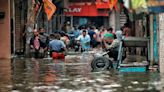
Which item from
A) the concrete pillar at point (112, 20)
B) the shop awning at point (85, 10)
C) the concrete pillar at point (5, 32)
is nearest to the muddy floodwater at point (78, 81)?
the concrete pillar at point (5, 32)

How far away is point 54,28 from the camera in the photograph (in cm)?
4909

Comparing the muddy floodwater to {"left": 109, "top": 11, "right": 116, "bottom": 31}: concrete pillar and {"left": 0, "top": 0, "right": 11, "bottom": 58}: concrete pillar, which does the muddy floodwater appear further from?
{"left": 109, "top": 11, "right": 116, "bottom": 31}: concrete pillar

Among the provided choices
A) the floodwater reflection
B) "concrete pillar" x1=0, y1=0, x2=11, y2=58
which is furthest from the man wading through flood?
the floodwater reflection

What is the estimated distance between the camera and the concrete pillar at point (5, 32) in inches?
1041

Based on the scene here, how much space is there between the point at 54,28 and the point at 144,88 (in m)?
36.3

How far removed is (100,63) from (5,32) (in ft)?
28.0

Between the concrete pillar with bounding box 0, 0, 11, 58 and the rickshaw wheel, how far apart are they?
8.19 m

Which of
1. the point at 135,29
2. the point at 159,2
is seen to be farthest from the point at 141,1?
the point at 135,29

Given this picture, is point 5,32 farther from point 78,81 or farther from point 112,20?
point 112,20

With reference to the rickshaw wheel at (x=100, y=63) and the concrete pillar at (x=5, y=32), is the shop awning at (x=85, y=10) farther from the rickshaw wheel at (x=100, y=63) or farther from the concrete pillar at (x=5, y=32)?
the rickshaw wheel at (x=100, y=63)

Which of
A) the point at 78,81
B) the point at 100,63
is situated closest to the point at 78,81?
the point at 78,81

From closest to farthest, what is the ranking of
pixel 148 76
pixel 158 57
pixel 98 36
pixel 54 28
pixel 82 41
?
pixel 148 76, pixel 158 57, pixel 82 41, pixel 98 36, pixel 54 28

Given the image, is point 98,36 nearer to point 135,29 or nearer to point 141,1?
point 135,29

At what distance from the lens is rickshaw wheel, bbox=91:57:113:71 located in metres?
19.2
